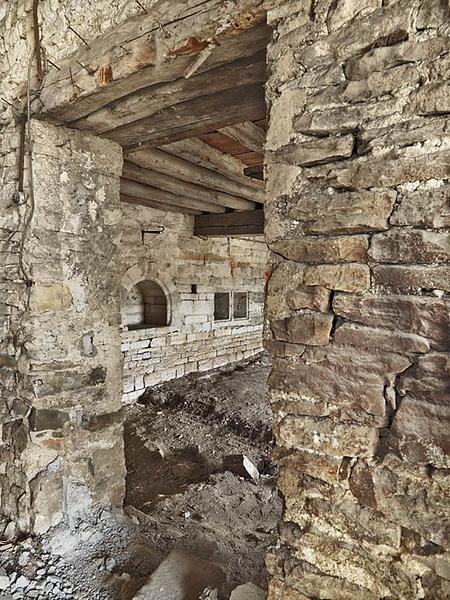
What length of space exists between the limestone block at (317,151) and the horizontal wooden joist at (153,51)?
1.45 feet

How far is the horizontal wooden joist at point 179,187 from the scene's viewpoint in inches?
130

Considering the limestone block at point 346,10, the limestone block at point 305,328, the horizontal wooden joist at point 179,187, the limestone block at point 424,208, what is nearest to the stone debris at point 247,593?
the limestone block at point 305,328

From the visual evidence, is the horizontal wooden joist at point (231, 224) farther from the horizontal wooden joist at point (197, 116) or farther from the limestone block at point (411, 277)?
the limestone block at point (411, 277)

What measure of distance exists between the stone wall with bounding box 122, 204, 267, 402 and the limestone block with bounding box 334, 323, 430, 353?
367 cm

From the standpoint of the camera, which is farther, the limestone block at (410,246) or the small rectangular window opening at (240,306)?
the small rectangular window opening at (240,306)

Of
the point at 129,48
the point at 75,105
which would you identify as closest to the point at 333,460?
the point at 129,48

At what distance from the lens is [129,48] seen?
1437 mm

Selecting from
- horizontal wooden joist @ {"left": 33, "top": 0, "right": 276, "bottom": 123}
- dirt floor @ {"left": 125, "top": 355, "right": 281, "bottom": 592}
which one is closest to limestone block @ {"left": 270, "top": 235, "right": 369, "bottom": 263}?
A: horizontal wooden joist @ {"left": 33, "top": 0, "right": 276, "bottom": 123}

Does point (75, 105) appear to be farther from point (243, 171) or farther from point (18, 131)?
point (243, 171)

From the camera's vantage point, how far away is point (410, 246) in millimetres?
917

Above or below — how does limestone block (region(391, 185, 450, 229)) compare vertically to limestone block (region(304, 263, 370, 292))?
above

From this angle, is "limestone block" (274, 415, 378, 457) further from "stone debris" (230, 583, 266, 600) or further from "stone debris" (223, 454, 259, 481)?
"stone debris" (223, 454, 259, 481)

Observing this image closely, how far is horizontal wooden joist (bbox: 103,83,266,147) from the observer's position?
1.60m

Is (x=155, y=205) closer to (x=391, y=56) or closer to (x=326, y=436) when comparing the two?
(x=391, y=56)
